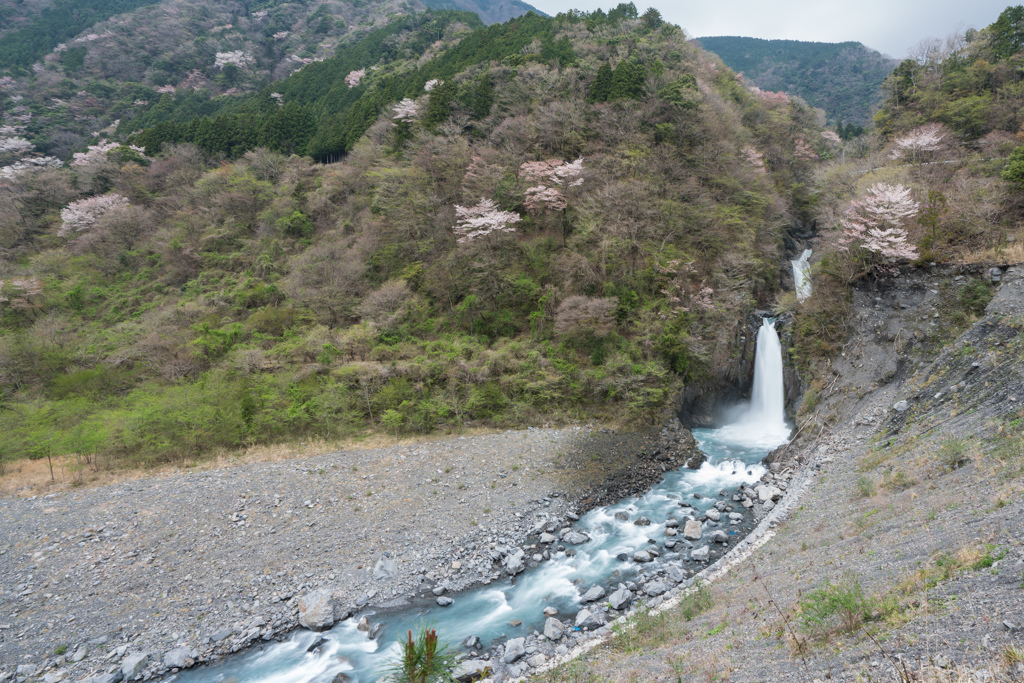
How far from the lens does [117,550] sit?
402 inches

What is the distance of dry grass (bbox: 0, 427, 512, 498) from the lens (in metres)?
13.0

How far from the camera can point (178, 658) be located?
8.15 meters

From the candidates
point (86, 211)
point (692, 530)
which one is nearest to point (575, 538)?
point (692, 530)

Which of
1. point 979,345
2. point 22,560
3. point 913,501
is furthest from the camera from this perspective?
point 979,345

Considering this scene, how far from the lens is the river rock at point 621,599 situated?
29.5 feet

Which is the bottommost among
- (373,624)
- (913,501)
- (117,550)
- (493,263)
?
(373,624)

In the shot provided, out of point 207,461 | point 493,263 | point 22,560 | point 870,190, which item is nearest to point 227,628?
point 22,560

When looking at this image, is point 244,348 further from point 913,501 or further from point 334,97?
point 334,97

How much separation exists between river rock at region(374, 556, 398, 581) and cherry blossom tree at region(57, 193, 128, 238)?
33.5 metres

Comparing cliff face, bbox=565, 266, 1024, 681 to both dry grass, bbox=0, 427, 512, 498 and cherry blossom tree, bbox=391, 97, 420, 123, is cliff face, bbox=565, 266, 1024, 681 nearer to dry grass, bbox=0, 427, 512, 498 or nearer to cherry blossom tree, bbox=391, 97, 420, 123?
dry grass, bbox=0, 427, 512, 498

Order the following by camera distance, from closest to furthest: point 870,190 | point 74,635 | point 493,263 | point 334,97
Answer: point 74,635 → point 870,190 → point 493,263 → point 334,97

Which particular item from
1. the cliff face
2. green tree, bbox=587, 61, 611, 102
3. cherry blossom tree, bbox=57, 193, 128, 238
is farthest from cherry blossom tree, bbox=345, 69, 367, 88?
the cliff face

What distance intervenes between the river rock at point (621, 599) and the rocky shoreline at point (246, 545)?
2241 millimetres

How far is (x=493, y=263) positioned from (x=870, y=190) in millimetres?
15681
